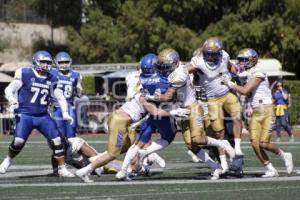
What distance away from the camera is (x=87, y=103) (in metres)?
27.0

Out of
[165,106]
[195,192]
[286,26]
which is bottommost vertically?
[195,192]

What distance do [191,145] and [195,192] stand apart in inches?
70.4

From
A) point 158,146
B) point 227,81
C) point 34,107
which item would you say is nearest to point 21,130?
point 34,107

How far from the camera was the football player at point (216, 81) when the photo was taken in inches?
491

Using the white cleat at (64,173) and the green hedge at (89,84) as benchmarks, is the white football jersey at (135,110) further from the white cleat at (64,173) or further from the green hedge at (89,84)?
the green hedge at (89,84)

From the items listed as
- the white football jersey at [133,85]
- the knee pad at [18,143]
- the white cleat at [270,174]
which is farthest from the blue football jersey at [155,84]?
the knee pad at [18,143]

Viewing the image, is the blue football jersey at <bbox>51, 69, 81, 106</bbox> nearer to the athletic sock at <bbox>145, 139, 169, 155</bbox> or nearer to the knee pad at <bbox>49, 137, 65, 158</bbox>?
the knee pad at <bbox>49, 137, 65, 158</bbox>

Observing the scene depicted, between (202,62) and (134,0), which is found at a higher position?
(134,0)

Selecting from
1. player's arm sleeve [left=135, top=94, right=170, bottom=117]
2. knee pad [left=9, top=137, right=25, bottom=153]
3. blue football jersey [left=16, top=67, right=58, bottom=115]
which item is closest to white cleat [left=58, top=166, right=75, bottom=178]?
knee pad [left=9, top=137, right=25, bottom=153]

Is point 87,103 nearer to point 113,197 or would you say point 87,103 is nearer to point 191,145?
point 191,145

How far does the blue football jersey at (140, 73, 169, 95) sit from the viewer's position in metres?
11.8

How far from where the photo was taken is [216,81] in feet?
42.4

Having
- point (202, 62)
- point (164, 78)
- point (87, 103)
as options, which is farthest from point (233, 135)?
point (87, 103)

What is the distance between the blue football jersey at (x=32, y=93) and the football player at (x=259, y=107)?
2.52 metres
